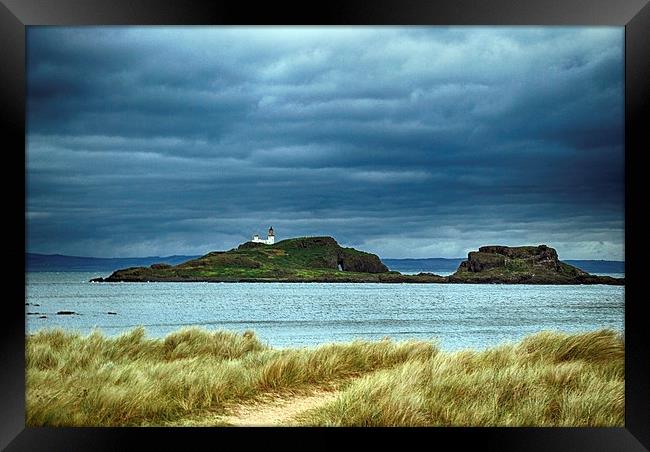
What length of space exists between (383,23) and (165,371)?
2899mm

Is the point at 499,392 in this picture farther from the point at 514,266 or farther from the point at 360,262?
the point at 360,262

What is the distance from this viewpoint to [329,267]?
11312 millimetres

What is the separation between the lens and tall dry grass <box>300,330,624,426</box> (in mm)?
4191

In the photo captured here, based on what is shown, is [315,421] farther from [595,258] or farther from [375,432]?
[595,258]

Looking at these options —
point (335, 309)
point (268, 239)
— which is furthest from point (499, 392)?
point (268, 239)

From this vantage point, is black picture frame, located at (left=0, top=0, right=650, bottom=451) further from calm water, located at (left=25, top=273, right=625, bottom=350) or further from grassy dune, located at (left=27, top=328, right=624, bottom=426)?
calm water, located at (left=25, top=273, right=625, bottom=350)

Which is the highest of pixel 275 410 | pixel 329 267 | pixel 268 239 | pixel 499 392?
pixel 268 239

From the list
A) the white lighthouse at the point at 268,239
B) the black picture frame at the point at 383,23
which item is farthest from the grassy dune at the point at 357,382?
the white lighthouse at the point at 268,239

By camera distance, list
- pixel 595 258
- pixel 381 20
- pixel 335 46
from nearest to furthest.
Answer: pixel 381 20
pixel 595 258
pixel 335 46

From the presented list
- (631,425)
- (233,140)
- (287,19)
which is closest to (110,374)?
(287,19)

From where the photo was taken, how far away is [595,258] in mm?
8281

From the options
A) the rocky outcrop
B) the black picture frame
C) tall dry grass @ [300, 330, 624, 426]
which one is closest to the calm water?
the rocky outcrop

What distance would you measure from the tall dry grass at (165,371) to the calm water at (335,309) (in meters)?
4.19

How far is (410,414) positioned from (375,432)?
68 cm
